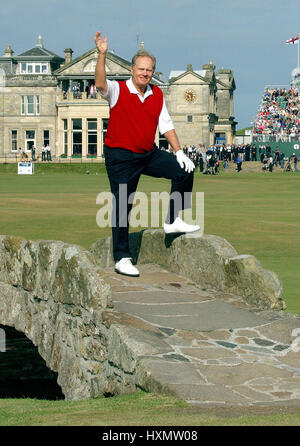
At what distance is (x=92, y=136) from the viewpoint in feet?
279

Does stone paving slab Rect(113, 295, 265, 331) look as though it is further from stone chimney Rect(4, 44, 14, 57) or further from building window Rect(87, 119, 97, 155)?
stone chimney Rect(4, 44, 14, 57)

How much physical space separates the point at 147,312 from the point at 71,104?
78152 mm

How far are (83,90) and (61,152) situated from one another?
6.58m

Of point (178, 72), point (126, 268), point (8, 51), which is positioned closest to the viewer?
point (126, 268)

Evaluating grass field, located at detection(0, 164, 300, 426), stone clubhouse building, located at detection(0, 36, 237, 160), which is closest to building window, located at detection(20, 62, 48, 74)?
stone clubhouse building, located at detection(0, 36, 237, 160)

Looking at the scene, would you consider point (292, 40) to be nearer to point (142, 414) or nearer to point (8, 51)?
point (8, 51)

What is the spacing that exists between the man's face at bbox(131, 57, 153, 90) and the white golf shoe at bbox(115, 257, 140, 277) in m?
2.13

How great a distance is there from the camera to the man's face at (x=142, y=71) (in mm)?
9812

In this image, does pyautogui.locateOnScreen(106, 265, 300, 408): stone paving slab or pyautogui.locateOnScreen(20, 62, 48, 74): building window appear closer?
pyautogui.locateOnScreen(106, 265, 300, 408): stone paving slab

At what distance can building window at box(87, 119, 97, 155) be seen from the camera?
8450 cm

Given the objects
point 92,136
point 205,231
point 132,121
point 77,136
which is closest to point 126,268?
point 132,121

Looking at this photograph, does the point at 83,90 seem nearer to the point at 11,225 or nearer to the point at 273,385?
the point at 11,225

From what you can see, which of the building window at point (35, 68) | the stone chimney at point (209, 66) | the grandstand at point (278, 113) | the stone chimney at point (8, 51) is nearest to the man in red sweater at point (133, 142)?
the grandstand at point (278, 113)

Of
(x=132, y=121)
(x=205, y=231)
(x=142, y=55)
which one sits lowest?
(x=205, y=231)
